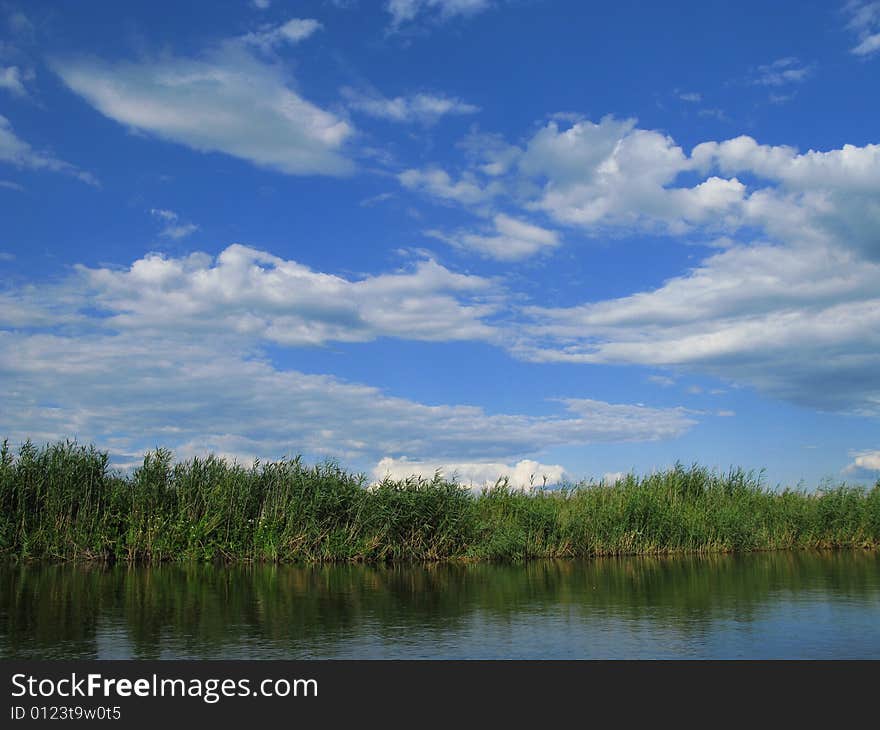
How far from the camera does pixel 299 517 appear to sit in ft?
66.1

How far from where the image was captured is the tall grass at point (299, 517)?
19.0 m

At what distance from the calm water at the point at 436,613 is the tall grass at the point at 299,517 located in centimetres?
110

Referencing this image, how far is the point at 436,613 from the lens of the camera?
38.3 ft

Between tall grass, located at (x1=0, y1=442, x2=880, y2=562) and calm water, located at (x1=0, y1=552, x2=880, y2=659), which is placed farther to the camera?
tall grass, located at (x1=0, y1=442, x2=880, y2=562)

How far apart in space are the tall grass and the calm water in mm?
1097

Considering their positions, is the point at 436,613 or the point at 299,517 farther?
the point at 299,517

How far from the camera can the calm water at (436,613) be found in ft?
29.7

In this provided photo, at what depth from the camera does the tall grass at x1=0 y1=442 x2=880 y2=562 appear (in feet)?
62.4

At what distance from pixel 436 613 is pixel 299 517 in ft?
30.2

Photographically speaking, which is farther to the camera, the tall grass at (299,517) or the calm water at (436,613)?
the tall grass at (299,517)
